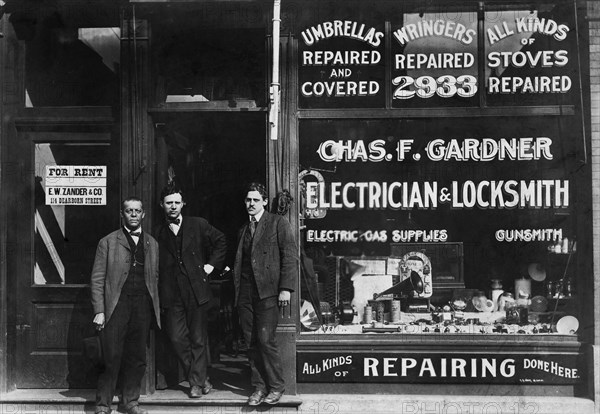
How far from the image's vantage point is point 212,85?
7602 millimetres

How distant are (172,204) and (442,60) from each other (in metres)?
3.23

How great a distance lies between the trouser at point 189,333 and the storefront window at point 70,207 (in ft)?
3.87

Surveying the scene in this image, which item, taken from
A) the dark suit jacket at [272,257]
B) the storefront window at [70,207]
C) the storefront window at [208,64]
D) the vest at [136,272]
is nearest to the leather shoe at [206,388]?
the dark suit jacket at [272,257]

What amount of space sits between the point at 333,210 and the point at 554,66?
2.79 meters

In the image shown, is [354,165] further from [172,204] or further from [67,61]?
[67,61]

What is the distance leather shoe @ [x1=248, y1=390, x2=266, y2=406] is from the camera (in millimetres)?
6863

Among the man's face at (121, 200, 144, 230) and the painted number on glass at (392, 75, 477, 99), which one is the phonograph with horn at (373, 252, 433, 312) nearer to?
the painted number on glass at (392, 75, 477, 99)

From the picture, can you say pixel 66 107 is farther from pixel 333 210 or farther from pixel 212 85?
pixel 333 210

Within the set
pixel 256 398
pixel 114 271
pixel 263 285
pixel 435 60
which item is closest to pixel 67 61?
pixel 114 271

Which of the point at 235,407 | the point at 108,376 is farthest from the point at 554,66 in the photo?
the point at 108,376

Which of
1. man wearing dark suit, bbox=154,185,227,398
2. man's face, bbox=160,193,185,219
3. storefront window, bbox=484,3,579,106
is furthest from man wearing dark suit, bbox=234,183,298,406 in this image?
storefront window, bbox=484,3,579,106

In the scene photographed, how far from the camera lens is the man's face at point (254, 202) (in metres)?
6.96

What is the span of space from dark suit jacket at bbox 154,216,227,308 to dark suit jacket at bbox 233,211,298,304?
1.13 ft

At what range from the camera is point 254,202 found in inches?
274
